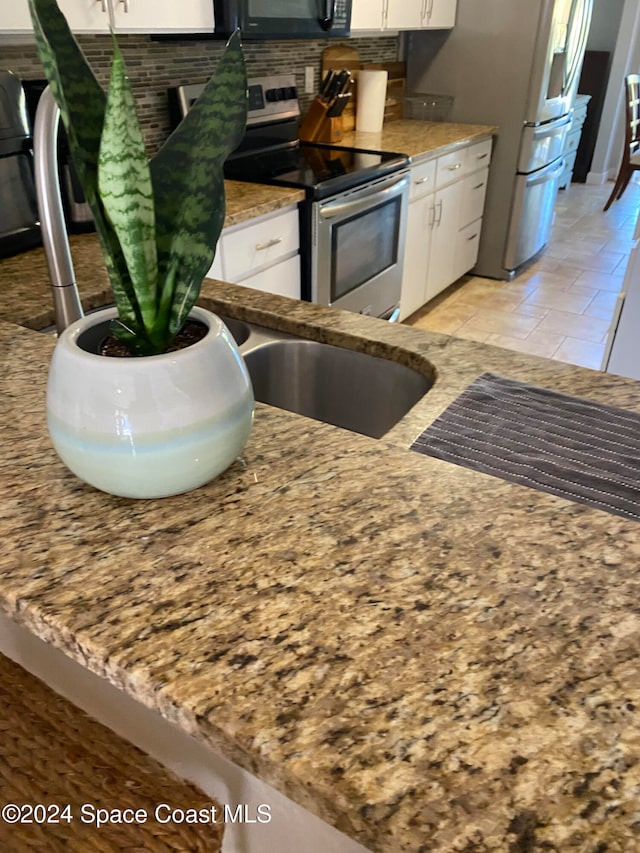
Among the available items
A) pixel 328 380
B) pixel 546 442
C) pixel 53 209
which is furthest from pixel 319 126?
pixel 546 442

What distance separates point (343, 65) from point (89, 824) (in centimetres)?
354

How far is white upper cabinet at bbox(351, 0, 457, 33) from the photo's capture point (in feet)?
9.29

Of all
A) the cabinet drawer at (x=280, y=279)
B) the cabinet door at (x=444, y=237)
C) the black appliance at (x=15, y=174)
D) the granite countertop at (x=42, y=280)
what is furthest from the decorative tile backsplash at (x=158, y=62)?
the cabinet door at (x=444, y=237)

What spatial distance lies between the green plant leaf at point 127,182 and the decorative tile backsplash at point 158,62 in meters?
1.70

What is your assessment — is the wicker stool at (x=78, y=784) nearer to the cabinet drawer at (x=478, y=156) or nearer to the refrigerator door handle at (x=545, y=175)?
the cabinet drawer at (x=478, y=156)

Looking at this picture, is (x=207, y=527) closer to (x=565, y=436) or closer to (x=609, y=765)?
(x=609, y=765)

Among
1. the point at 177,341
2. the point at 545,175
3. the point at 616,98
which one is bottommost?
the point at 545,175

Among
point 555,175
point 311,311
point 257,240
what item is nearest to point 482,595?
point 311,311

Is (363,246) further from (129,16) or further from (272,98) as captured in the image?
(129,16)

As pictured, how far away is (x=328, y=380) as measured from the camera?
1.30 metres

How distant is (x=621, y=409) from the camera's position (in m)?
1.00

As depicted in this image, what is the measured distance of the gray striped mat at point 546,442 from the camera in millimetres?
848

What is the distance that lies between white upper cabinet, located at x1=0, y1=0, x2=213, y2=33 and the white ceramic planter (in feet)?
4.16

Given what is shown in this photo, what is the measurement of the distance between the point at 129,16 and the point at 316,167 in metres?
1.00
